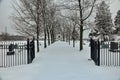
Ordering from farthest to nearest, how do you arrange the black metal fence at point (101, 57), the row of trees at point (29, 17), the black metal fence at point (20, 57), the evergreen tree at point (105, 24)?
1. the evergreen tree at point (105, 24)
2. the row of trees at point (29, 17)
3. the black metal fence at point (20, 57)
4. the black metal fence at point (101, 57)

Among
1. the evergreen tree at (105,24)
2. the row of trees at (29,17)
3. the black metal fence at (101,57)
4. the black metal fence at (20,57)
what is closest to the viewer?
the black metal fence at (101,57)

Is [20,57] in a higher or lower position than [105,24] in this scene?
lower

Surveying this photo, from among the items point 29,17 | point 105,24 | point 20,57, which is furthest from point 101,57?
point 105,24

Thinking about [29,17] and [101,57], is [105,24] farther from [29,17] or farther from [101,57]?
[101,57]

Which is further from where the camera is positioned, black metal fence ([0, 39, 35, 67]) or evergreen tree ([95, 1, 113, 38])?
evergreen tree ([95, 1, 113, 38])

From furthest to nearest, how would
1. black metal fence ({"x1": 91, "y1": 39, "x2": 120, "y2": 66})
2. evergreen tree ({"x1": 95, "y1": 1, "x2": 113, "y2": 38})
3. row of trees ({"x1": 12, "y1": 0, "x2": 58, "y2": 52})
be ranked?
evergreen tree ({"x1": 95, "y1": 1, "x2": 113, "y2": 38})
row of trees ({"x1": 12, "y1": 0, "x2": 58, "y2": 52})
black metal fence ({"x1": 91, "y1": 39, "x2": 120, "y2": 66})

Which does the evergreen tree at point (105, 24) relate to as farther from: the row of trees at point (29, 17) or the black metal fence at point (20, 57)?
the black metal fence at point (20, 57)

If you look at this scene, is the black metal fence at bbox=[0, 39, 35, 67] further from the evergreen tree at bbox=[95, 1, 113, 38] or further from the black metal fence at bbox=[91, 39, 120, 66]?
the evergreen tree at bbox=[95, 1, 113, 38]

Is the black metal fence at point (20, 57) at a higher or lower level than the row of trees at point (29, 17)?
lower

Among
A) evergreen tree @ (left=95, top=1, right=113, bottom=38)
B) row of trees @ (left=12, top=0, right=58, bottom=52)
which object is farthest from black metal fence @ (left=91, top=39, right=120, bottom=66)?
evergreen tree @ (left=95, top=1, right=113, bottom=38)

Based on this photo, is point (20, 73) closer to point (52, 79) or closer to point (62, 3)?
point (52, 79)

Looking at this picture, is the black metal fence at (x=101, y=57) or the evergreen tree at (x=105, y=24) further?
the evergreen tree at (x=105, y=24)

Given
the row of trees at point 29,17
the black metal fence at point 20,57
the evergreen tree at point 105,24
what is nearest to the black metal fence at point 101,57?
the black metal fence at point 20,57

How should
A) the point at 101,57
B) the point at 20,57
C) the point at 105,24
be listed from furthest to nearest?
the point at 105,24
the point at 101,57
the point at 20,57
